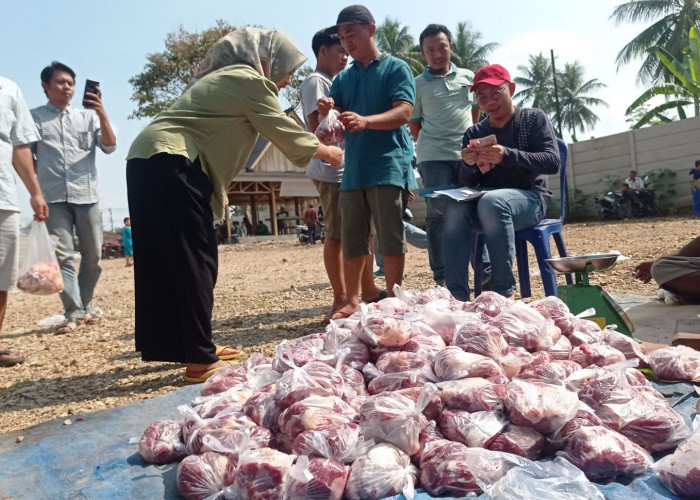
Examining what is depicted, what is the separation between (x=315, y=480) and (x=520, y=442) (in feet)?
1.99

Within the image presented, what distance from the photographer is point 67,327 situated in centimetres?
512

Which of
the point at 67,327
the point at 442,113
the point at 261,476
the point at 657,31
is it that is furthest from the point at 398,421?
the point at 657,31

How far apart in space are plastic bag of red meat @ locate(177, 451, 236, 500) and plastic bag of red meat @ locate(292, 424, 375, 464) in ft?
0.67

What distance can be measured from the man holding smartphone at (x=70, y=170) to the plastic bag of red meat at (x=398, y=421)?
13.6 feet

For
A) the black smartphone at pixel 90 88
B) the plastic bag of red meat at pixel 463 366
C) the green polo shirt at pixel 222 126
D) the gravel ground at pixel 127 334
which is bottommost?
the gravel ground at pixel 127 334

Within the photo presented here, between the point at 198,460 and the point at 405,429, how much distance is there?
62cm

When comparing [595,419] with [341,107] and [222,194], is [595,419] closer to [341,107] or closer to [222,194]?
[222,194]

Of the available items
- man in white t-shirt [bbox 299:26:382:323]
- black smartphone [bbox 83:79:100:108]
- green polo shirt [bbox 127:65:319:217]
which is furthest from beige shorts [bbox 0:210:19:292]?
man in white t-shirt [bbox 299:26:382:323]

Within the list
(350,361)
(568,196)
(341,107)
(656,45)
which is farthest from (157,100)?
(350,361)

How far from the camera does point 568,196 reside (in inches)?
695

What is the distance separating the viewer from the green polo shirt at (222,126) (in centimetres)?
290

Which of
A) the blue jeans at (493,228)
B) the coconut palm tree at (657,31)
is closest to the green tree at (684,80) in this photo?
the coconut palm tree at (657,31)

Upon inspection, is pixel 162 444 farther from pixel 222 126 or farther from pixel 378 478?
pixel 222 126

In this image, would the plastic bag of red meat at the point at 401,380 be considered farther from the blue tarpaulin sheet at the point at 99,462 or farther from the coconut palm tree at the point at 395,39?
the coconut palm tree at the point at 395,39
